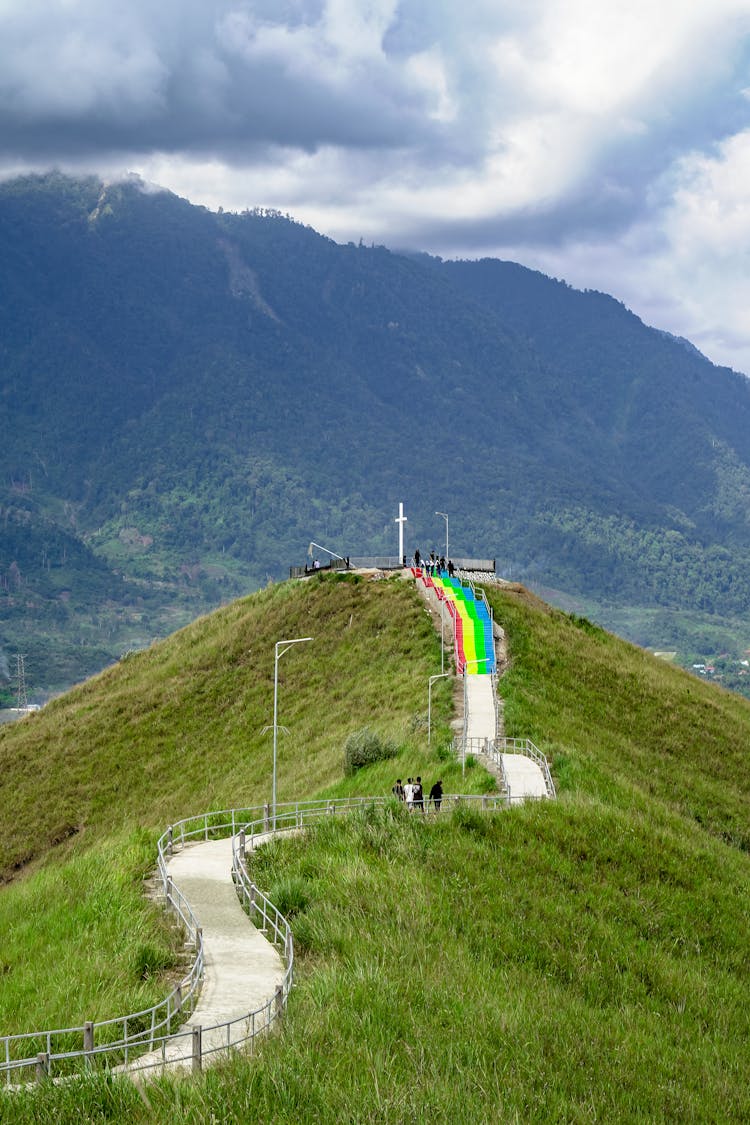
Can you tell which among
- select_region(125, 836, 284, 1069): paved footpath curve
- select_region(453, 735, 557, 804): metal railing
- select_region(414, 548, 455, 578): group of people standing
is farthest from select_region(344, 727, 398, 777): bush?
select_region(414, 548, 455, 578): group of people standing

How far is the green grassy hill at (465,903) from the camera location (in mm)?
19547

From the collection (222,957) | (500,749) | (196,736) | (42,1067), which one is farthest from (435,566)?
(42,1067)

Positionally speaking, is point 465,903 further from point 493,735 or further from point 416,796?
point 493,735

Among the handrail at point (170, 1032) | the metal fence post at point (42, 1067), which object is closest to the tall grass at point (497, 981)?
the metal fence post at point (42, 1067)

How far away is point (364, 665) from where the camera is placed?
66.1 m

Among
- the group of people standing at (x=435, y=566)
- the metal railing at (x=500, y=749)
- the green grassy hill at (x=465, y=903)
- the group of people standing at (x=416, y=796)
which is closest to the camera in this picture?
the green grassy hill at (x=465, y=903)

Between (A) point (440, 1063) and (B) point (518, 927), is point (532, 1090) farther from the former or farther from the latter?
(B) point (518, 927)

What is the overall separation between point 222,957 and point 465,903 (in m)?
5.81

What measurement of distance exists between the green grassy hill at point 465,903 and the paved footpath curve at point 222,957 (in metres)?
0.77

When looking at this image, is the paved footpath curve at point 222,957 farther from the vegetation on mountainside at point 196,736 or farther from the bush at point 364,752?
the bush at point 364,752

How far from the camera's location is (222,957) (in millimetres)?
24609

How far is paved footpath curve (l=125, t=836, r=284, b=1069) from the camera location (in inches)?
812

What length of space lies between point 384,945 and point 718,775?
113ft

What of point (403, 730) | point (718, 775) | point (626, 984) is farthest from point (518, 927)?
point (718, 775)
